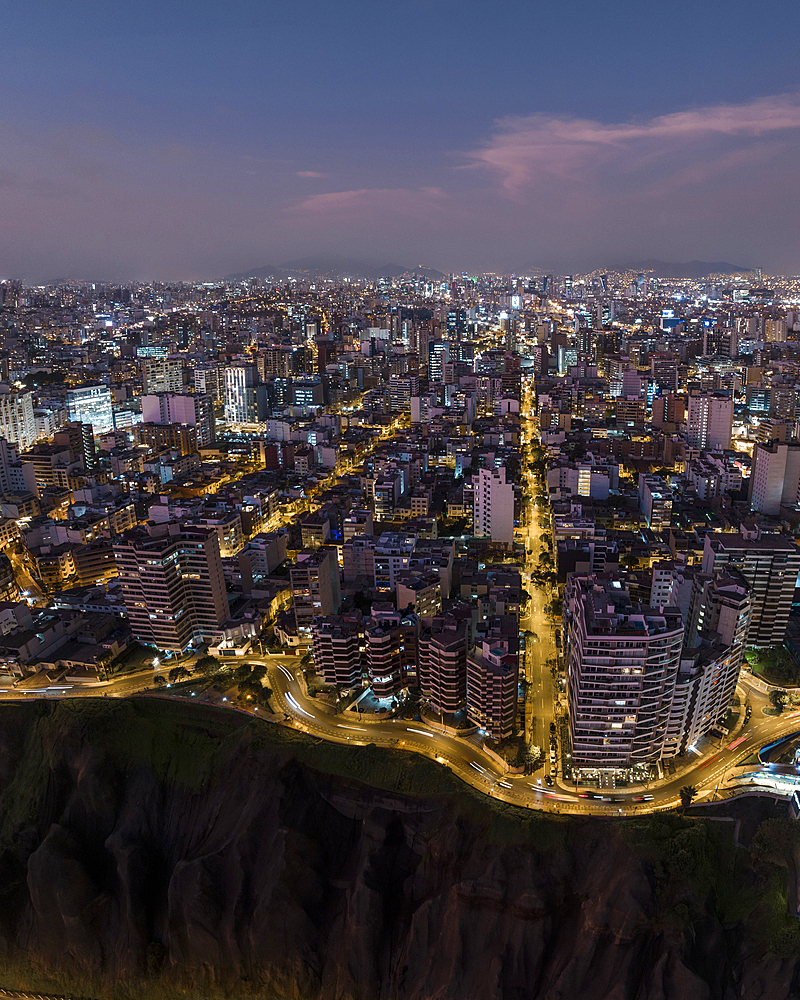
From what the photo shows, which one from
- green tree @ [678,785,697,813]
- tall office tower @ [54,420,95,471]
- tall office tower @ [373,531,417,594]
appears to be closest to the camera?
green tree @ [678,785,697,813]

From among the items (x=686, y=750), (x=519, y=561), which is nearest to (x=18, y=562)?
(x=519, y=561)

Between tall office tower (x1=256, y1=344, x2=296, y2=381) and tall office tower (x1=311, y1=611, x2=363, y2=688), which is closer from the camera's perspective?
tall office tower (x1=311, y1=611, x2=363, y2=688)

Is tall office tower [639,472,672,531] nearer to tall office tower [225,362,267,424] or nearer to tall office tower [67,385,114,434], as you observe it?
tall office tower [225,362,267,424]

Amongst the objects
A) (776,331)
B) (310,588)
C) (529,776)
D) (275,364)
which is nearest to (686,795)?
(529,776)

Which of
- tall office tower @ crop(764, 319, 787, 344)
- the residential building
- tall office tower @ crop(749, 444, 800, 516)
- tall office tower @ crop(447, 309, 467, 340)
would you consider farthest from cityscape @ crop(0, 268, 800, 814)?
tall office tower @ crop(447, 309, 467, 340)

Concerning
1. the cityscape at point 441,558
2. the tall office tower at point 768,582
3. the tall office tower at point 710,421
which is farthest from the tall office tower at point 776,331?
the tall office tower at point 768,582

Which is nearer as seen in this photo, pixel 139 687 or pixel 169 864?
pixel 169 864

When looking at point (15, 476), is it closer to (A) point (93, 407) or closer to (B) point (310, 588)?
(A) point (93, 407)

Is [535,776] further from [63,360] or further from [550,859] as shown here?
[63,360]
